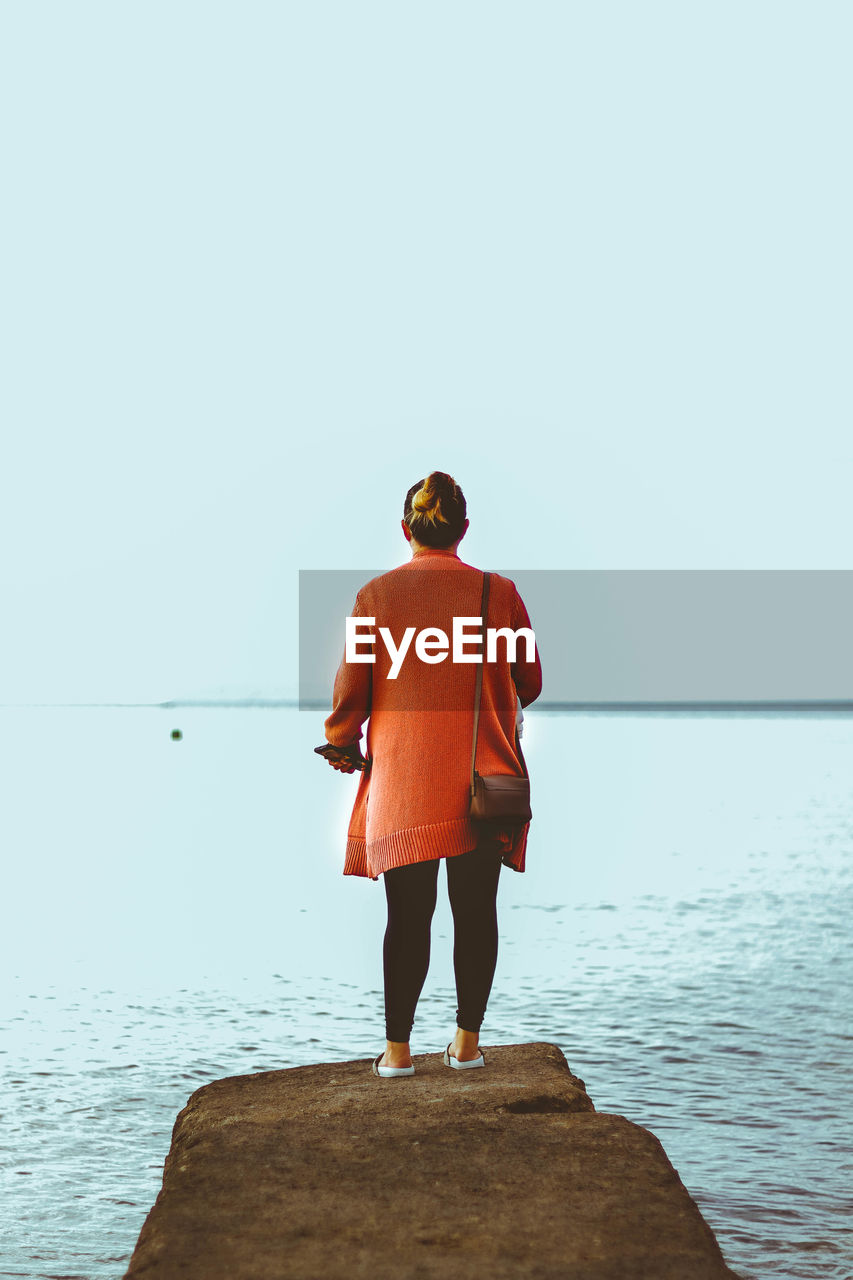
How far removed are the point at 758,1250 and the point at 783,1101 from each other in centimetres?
211

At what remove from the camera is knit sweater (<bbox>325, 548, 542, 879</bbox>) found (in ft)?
13.7

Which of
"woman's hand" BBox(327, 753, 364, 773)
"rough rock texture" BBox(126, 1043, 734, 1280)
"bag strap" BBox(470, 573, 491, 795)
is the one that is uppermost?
"bag strap" BBox(470, 573, 491, 795)

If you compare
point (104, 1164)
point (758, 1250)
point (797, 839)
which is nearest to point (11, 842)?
point (797, 839)

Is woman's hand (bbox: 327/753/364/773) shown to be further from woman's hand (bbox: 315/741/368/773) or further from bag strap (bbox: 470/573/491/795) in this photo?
bag strap (bbox: 470/573/491/795)

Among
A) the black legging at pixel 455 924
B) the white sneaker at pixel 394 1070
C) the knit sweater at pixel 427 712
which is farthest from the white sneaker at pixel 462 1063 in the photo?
the knit sweater at pixel 427 712

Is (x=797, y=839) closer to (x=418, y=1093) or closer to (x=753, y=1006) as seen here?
(x=753, y=1006)

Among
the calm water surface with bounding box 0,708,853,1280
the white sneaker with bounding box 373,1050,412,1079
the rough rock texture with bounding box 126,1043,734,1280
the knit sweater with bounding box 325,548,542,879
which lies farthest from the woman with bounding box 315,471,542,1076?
the rough rock texture with bounding box 126,1043,734,1280

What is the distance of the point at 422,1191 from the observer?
3.31m

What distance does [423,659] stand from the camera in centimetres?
425

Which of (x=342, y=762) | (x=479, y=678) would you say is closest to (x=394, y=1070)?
(x=342, y=762)

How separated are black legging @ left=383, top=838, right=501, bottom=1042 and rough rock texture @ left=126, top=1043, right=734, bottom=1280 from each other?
0.29 metres

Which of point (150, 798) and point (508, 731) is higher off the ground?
point (508, 731)

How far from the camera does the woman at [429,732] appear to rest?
420 cm

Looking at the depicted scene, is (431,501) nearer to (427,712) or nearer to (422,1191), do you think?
(427,712)
